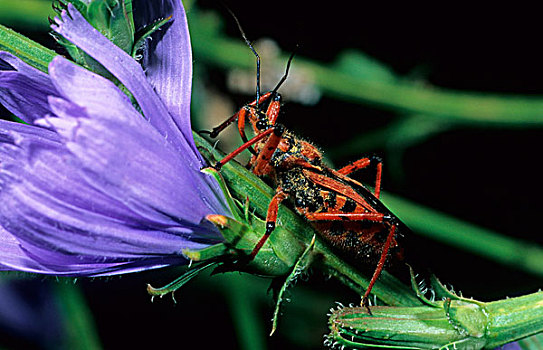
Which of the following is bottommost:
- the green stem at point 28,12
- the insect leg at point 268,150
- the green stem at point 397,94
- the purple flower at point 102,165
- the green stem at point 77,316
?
the green stem at point 77,316

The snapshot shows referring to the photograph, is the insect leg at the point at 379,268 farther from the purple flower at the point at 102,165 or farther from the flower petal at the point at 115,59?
the flower petal at the point at 115,59

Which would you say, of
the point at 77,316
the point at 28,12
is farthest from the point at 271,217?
the point at 28,12

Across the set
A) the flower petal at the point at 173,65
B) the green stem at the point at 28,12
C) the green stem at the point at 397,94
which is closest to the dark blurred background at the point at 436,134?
the green stem at the point at 397,94

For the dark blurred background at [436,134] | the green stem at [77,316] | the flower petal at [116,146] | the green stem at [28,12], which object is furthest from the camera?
the dark blurred background at [436,134]

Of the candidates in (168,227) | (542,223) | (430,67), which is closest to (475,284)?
(542,223)

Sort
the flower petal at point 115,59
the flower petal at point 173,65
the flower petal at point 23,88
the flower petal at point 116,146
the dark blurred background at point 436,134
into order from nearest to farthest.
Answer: the flower petal at point 116,146 → the flower petal at point 115,59 → the flower petal at point 23,88 → the flower petal at point 173,65 → the dark blurred background at point 436,134

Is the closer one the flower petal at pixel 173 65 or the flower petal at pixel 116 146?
the flower petal at pixel 116 146

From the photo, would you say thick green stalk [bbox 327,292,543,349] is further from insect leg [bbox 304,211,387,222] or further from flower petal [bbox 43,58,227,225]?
flower petal [bbox 43,58,227,225]

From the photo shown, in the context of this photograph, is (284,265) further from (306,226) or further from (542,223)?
(542,223)

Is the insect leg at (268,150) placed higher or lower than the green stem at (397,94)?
lower

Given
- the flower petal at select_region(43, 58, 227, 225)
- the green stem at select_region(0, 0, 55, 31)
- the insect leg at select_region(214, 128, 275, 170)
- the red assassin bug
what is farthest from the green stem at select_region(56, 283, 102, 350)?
the flower petal at select_region(43, 58, 227, 225)
